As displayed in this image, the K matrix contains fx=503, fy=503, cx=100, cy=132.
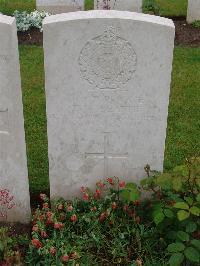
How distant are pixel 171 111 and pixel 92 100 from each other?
2464 mm

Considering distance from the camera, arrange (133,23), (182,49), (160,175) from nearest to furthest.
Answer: (133,23) < (160,175) < (182,49)

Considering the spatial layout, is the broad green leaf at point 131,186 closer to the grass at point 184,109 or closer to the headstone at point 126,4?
the grass at point 184,109

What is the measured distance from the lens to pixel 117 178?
3.98 meters

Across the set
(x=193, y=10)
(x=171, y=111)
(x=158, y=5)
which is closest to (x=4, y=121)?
(x=171, y=111)

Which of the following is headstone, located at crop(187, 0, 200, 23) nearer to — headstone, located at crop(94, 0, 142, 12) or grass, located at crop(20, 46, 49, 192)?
headstone, located at crop(94, 0, 142, 12)

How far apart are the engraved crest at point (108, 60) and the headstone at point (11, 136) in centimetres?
47

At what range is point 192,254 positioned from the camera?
318 cm

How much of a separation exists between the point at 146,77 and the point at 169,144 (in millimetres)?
1858

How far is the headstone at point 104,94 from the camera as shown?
3.35m

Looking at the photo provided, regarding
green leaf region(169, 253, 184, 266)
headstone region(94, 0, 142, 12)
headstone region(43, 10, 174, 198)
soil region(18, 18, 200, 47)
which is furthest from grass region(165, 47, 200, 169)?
green leaf region(169, 253, 184, 266)

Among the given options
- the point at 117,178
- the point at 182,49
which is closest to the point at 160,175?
the point at 117,178

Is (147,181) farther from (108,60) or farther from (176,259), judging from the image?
(108,60)

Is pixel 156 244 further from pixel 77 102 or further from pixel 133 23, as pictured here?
pixel 133 23

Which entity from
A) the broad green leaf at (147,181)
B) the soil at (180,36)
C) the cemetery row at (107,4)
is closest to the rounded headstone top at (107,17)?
the broad green leaf at (147,181)
